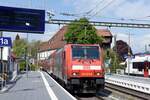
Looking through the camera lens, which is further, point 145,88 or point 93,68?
point 145,88

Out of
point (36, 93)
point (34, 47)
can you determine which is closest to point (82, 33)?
point (36, 93)

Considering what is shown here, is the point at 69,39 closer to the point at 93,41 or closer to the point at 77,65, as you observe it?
the point at 93,41

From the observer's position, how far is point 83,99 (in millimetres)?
25266

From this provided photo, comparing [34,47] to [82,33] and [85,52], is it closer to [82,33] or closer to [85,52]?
[82,33]

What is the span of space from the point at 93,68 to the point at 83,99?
6.45ft

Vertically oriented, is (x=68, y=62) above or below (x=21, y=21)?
below

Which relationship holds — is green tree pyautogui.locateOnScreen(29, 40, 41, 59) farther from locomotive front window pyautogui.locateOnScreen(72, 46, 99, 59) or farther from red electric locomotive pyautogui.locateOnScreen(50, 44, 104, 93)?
red electric locomotive pyautogui.locateOnScreen(50, 44, 104, 93)

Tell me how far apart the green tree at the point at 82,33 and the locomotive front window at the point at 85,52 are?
4878cm

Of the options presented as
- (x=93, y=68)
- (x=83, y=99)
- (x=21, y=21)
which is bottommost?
(x=83, y=99)

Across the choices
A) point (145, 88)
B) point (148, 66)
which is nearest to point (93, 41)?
point (148, 66)

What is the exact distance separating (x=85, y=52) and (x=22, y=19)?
1430 cm

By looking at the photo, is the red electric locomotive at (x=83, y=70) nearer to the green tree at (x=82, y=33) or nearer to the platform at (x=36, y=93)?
the platform at (x=36, y=93)

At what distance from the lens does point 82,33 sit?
79.0m

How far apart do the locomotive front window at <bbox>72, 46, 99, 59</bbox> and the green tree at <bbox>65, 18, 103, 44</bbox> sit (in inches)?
1920
